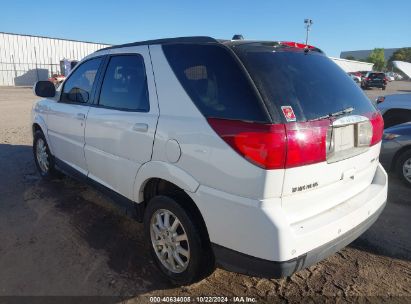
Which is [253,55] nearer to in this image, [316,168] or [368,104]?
[316,168]

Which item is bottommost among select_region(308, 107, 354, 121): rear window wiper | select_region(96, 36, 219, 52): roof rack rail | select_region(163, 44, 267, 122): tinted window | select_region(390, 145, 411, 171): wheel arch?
select_region(390, 145, 411, 171): wheel arch

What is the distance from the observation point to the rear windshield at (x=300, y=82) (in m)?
2.23

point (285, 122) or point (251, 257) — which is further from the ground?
point (285, 122)

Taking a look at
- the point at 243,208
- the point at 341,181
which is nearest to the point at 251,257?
the point at 243,208

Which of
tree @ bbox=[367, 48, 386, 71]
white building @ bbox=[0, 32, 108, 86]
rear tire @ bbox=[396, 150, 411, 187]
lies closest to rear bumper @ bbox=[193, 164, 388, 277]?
rear tire @ bbox=[396, 150, 411, 187]

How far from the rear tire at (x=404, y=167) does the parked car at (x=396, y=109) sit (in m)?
1.62

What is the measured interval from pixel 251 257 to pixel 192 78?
129 centimetres

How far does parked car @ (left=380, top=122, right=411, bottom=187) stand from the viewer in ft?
16.8

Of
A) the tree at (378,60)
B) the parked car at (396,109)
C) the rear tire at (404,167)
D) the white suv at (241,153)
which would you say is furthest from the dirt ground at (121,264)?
the tree at (378,60)

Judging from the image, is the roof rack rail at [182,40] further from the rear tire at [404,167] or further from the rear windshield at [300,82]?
the rear tire at [404,167]

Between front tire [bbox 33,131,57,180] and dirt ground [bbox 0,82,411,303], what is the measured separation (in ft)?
2.04

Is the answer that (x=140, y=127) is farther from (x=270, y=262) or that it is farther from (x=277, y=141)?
(x=270, y=262)

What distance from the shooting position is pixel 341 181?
8.21ft

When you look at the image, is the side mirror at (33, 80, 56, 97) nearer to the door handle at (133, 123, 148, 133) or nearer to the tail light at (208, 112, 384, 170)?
the door handle at (133, 123, 148, 133)
